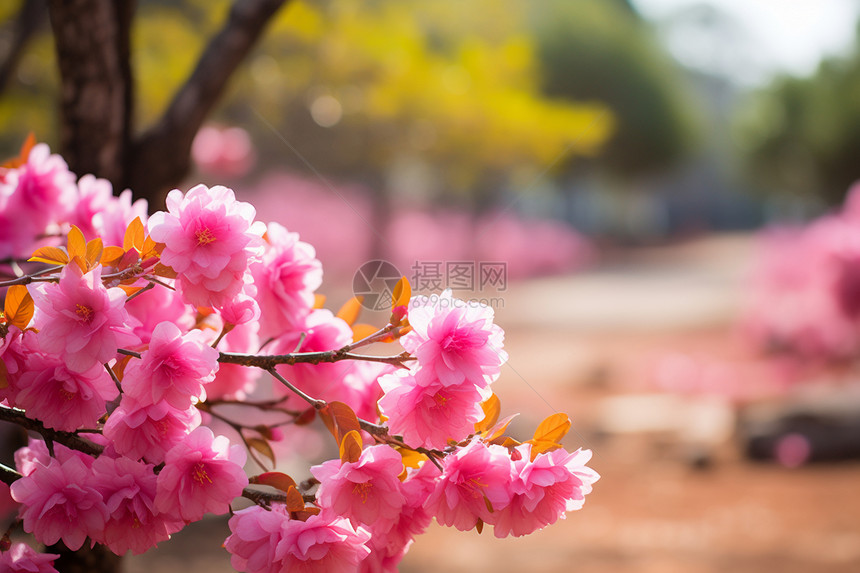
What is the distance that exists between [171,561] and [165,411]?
2.87 m

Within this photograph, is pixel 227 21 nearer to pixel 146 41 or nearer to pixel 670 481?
pixel 670 481

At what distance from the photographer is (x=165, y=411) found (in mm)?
801

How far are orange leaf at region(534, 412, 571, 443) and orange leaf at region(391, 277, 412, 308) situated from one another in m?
0.22

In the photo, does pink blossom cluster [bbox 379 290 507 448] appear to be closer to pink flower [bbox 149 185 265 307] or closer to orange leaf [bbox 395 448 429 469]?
orange leaf [bbox 395 448 429 469]

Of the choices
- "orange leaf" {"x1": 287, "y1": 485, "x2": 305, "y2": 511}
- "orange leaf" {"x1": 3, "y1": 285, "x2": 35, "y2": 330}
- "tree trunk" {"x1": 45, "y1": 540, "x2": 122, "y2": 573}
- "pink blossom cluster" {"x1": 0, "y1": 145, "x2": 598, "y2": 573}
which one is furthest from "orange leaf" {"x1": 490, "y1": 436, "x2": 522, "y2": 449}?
"tree trunk" {"x1": 45, "y1": 540, "x2": 122, "y2": 573}

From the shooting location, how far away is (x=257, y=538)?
801 millimetres

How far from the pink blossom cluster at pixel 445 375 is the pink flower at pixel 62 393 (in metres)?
0.32

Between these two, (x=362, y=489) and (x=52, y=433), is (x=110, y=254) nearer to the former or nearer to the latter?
(x=52, y=433)

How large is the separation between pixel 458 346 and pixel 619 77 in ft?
66.8

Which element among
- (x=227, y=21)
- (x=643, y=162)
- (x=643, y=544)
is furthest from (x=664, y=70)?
(x=227, y=21)

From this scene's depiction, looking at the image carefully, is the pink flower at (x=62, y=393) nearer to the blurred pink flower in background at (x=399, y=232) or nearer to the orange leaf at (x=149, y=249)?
the orange leaf at (x=149, y=249)

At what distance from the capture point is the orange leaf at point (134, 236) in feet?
2.72

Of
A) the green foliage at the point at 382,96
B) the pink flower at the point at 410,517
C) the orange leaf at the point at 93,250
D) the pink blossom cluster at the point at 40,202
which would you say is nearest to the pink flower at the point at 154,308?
the orange leaf at the point at 93,250

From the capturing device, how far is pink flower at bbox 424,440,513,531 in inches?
31.2
